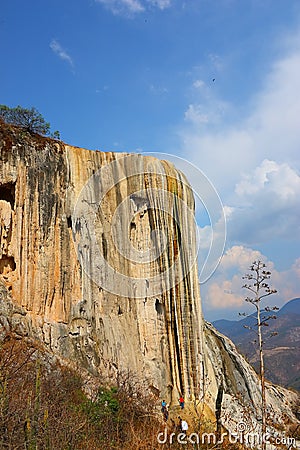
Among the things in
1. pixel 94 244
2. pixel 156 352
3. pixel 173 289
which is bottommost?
pixel 156 352

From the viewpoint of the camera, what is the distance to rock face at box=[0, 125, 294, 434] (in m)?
15.6

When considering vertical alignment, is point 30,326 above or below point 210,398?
above

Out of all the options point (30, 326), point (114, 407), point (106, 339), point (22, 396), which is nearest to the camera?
point (22, 396)

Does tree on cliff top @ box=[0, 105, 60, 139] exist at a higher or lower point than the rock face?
higher

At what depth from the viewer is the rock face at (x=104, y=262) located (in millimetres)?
15555

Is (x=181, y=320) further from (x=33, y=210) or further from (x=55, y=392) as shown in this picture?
(x=55, y=392)

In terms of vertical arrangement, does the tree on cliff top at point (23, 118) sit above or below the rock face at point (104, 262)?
above

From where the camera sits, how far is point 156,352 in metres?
19.2

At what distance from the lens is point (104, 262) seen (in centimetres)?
1831

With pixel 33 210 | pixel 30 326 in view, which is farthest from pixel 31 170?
pixel 30 326

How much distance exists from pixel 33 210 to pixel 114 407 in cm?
768

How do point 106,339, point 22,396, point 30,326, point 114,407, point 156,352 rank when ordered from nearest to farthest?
point 22,396 < point 114,407 < point 30,326 < point 106,339 < point 156,352

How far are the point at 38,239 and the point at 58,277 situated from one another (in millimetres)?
1617

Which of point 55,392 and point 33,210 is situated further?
point 33,210
